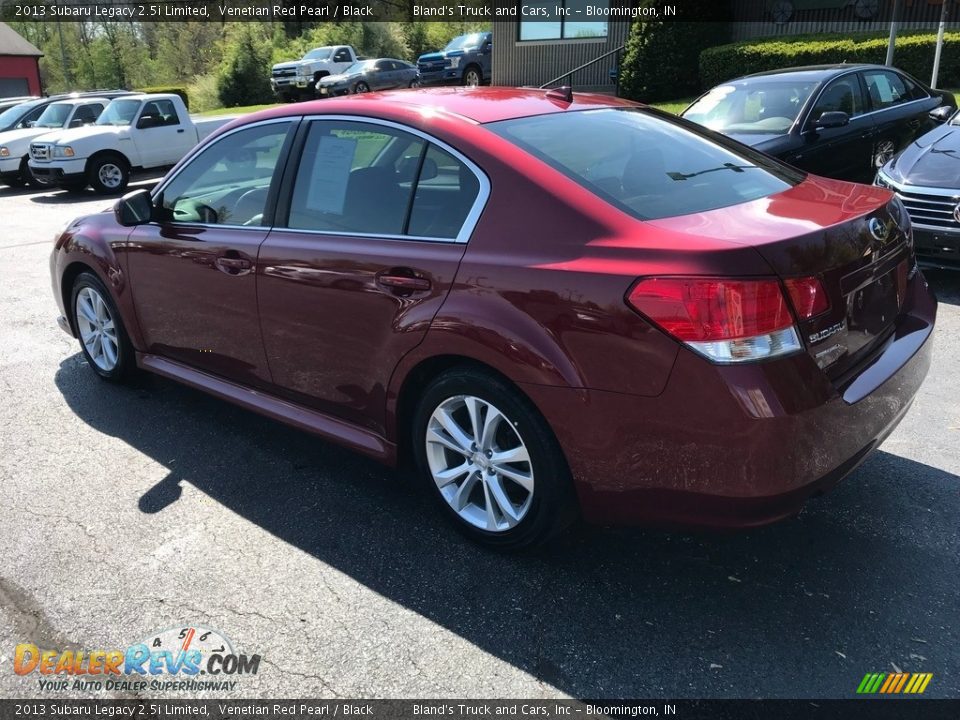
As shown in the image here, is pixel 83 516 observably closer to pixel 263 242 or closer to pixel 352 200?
pixel 263 242

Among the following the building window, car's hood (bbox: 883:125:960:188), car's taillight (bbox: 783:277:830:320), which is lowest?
car's hood (bbox: 883:125:960:188)

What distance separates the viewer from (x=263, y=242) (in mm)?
3641

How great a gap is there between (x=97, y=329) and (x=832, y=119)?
6.48m

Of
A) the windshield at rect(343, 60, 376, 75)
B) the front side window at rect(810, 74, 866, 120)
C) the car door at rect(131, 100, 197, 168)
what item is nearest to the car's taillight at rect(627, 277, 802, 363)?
the front side window at rect(810, 74, 866, 120)

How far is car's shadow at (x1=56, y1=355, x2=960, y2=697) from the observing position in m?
2.55

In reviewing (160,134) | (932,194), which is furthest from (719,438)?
(160,134)

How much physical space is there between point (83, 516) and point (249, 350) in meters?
1.00

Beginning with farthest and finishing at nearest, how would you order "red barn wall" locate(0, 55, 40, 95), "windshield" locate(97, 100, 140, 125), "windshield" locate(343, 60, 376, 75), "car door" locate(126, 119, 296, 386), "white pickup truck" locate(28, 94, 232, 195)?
"red barn wall" locate(0, 55, 40, 95)
"windshield" locate(343, 60, 376, 75)
"windshield" locate(97, 100, 140, 125)
"white pickup truck" locate(28, 94, 232, 195)
"car door" locate(126, 119, 296, 386)

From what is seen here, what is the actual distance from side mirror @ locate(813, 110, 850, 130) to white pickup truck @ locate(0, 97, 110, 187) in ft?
44.1

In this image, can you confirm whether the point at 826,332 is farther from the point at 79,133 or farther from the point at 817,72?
the point at 79,133

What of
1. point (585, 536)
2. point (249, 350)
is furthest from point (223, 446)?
point (585, 536)

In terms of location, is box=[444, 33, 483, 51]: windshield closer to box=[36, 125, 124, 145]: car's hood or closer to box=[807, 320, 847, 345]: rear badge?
box=[36, 125, 124, 145]: car's hood

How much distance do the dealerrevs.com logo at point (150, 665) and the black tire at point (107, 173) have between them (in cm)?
1389

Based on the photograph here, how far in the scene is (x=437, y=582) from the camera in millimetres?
3025
